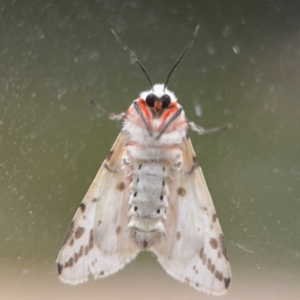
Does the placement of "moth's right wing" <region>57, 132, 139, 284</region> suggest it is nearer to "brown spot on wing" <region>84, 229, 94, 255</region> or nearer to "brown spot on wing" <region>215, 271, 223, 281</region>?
"brown spot on wing" <region>84, 229, 94, 255</region>

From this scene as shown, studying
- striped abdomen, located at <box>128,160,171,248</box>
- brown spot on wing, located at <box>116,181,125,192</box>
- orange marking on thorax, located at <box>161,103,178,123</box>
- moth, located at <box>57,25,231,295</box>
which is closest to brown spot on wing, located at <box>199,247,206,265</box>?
moth, located at <box>57,25,231,295</box>

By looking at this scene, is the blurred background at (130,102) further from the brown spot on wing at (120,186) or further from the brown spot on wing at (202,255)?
the brown spot on wing at (202,255)

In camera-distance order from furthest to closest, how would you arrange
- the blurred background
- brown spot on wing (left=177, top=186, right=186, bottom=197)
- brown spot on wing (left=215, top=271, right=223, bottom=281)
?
the blurred background, brown spot on wing (left=177, top=186, right=186, bottom=197), brown spot on wing (left=215, top=271, right=223, bottom=281)

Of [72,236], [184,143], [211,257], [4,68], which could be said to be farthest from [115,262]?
[4,68]

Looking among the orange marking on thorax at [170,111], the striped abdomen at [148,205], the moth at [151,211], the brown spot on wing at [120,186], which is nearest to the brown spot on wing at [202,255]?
the moth at [151,211]

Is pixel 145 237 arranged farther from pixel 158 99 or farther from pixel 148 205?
pixel 158 99

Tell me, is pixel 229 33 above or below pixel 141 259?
above

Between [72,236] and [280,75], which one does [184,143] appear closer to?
[72,236]

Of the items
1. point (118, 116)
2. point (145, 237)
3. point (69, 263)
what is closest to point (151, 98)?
point (118, 116)
